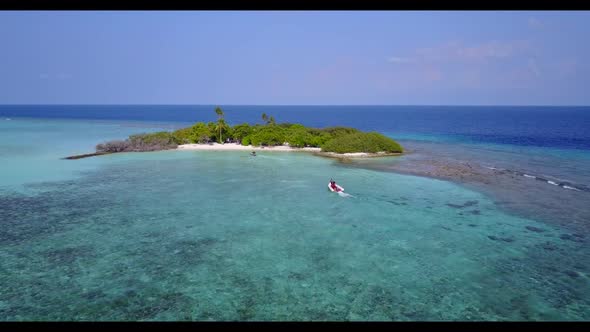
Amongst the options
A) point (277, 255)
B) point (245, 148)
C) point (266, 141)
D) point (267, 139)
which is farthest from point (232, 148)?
point (277, 255)

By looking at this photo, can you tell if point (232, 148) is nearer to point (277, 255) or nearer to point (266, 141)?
point (266, 141)

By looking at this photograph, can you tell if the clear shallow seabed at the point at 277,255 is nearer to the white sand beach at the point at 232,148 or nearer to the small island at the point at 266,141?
the small island at the point at 266,141

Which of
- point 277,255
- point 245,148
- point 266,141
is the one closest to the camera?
point 277,255

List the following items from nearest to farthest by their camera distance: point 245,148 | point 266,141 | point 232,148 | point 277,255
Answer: point 277,255 → point 232,148 → point 245,148 → point 266,141

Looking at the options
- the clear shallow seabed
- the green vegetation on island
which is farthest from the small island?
the clear shallow seabed

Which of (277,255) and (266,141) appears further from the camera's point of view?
(266,141)

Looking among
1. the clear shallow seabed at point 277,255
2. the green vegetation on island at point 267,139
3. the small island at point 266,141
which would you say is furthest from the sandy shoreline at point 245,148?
the clear shallow seabed at point 277,255
